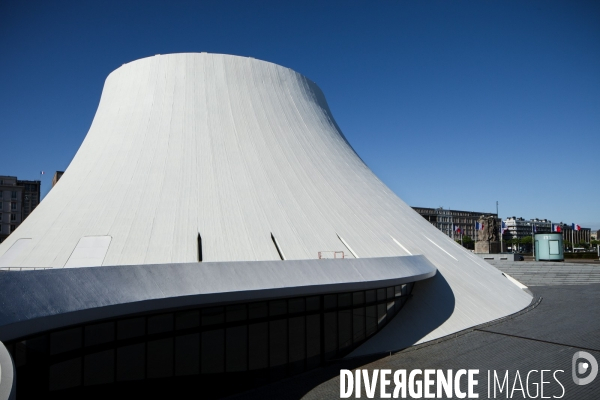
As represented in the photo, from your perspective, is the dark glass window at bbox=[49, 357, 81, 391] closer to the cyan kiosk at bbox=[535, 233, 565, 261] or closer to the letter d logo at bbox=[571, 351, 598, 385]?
the letter d logo at bbox=[571, 351, 598, 385]

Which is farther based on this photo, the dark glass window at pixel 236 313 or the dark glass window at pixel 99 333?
the dark glass window at pixel 236 313

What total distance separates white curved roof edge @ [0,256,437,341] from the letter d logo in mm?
4054

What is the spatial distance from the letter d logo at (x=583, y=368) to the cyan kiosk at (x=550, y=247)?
995 inches

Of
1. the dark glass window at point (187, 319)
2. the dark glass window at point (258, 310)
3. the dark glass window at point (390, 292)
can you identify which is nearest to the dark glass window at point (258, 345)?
the dark glass window at point (258, 310)

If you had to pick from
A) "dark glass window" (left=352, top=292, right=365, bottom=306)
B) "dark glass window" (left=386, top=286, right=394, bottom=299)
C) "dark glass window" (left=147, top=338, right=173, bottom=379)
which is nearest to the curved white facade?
"dark glass window" (left=386, top=286, right=394, bottom=299)

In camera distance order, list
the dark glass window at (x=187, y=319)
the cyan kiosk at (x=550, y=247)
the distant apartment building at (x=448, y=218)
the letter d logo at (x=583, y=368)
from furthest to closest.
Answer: the distant apartment building at (x=448, y=218) → the cyan kiosk at (x=550, y=247) → the letter d logo at (x=583, y=368) → the dark glass window at (x=187, y=319)

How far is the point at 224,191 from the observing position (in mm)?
12344

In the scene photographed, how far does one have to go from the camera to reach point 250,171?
13.2 m

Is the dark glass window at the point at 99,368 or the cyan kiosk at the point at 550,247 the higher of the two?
the cyan kiosk at the point at 550,247

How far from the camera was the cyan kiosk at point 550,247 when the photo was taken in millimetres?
32719

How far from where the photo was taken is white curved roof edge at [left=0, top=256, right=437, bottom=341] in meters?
4.81

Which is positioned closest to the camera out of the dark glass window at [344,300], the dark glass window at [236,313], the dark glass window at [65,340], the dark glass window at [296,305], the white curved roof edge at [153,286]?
the white curved roof edge at [153,286]

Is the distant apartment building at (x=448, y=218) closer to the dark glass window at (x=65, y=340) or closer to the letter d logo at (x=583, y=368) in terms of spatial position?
the letter d logo at (x=583, y=368)

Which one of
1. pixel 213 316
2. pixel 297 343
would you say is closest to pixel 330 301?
pixel 297 343
